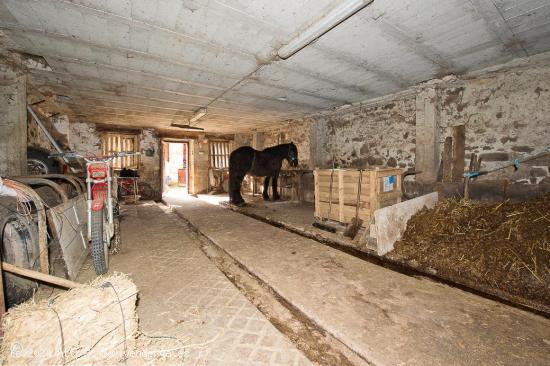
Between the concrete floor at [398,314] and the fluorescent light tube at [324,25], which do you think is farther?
the fluorescent light tube at [324,25]

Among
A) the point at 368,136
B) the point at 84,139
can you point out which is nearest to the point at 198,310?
the point at 368,136

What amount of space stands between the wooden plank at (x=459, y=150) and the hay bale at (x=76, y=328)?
6.59 metres

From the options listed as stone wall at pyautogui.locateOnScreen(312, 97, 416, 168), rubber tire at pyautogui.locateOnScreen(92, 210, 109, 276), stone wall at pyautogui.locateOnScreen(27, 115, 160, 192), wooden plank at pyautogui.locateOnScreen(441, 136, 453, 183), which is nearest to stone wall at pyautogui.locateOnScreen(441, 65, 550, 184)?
wooden plank at pyautogui.locateOnScreen(441, 136, 453, 183)

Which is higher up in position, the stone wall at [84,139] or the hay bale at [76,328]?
the stone wall at [84,139]

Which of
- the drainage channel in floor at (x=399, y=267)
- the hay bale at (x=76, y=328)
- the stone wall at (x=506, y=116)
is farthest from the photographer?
the stone wall at (x=506, y=116)

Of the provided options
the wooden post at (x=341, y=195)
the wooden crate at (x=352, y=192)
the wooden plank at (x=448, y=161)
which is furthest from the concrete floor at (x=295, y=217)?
the wooden plank at (x=448, y=161)

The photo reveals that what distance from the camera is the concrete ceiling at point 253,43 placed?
296 cm

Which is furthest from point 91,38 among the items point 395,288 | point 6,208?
point 395,288

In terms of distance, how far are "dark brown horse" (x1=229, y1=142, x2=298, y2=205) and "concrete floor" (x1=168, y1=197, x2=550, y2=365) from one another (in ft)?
16.8

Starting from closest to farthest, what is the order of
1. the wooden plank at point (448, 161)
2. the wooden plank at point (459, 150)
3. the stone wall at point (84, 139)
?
the wooden plank at point (459, 150) < the wooden plank at point (448, 161) < the stone wall at point (84, 139)

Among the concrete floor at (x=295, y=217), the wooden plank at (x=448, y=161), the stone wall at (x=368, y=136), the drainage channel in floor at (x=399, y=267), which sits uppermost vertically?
the stone wall at (x=368, y=136)

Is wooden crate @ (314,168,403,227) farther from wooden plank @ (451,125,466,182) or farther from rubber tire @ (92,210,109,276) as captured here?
rubber tire @ (92,210,109,276)

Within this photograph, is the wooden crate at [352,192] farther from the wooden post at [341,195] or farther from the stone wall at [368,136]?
the stone wall at [368,136]

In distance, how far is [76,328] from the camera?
4.93 feet
